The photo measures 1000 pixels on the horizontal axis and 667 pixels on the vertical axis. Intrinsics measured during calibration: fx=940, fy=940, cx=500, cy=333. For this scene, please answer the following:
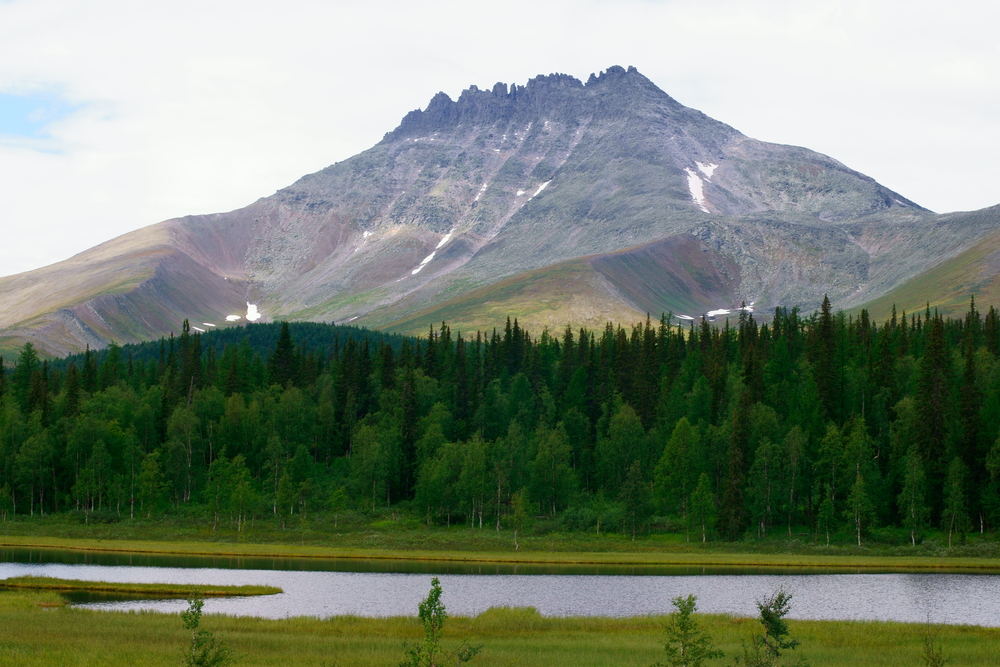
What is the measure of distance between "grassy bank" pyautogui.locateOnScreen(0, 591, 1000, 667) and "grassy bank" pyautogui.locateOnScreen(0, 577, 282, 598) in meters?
8.96

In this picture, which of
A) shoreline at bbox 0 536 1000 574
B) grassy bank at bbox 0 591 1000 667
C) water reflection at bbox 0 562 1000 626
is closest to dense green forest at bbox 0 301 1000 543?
shoreline at bbox 0 536 1000 574

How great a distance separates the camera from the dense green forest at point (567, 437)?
113 m

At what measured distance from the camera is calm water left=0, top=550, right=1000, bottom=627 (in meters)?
65.9

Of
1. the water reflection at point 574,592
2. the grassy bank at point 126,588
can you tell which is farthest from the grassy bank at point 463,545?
the grassy bank at point 126,588

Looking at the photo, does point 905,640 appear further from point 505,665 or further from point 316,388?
point 316,388

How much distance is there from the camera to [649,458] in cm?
13300

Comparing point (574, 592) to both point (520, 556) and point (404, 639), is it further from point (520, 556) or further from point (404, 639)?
point (520, 556)

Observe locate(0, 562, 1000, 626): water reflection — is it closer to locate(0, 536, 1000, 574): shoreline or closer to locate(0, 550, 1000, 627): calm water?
locate(0, 550, 1000, 627): calm water

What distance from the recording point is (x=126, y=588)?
7244cm

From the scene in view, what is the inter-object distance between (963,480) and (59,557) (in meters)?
99.4

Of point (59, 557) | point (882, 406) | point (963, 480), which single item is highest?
point (882, 406)

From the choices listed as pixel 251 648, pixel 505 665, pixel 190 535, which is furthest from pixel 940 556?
pixel 190 535

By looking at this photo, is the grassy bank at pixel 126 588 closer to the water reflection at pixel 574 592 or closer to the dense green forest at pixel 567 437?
the water reflection at pixel 574 592

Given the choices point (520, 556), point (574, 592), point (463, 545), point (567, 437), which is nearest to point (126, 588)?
point (574, 592)
